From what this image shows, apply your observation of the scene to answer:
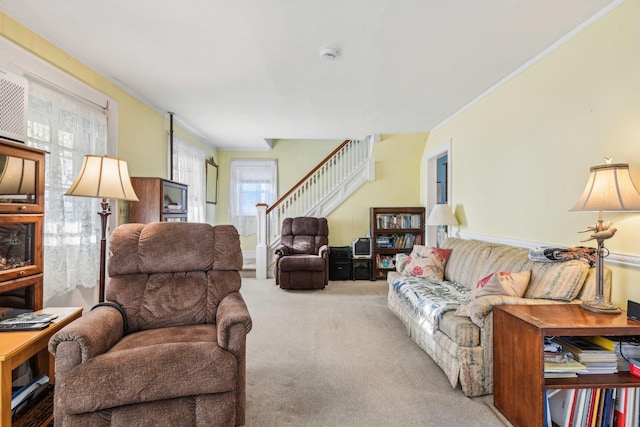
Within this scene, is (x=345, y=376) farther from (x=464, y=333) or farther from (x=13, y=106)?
(x=13, y=106)

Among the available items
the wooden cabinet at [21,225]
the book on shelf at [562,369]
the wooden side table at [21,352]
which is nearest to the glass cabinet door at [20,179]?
the wooden cabinet at [21,225]

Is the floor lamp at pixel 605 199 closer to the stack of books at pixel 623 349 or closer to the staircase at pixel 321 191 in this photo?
the stack of books at pixel 623 349

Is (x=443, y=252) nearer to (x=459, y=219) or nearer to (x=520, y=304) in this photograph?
(x=459, y=219)

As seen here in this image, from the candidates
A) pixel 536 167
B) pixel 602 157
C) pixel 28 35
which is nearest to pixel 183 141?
pixel 28 35

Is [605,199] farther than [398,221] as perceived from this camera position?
No

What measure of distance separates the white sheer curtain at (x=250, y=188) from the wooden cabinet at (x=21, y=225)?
486cm

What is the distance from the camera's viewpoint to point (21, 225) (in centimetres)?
178

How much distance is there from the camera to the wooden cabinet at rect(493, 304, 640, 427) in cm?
154

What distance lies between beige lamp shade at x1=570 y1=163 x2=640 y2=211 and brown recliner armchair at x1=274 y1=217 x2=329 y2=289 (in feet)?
11.2

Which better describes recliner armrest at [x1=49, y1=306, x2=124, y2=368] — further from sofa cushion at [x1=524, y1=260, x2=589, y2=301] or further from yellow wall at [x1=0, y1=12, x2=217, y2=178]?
sofa cushion at [x1=524, y1=260, x2=589, y2=301]

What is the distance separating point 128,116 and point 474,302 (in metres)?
3.81

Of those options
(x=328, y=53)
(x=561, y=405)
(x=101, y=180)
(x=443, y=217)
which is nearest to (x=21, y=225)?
(x=101, y=180)

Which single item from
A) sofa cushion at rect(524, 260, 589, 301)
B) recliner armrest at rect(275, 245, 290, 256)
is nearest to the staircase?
recliner armrest at rect(275, 245, 290, 256)

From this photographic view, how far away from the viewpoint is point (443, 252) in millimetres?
3516
